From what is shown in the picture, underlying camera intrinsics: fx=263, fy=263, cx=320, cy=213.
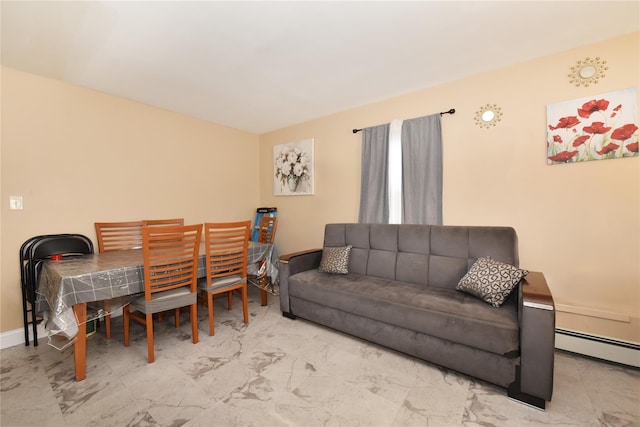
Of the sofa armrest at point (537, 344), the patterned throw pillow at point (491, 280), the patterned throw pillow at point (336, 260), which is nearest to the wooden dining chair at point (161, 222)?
the patterned throw pillow at point (336, 260)

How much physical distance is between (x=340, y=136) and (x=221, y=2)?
2068 millimetres

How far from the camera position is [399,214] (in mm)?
2922

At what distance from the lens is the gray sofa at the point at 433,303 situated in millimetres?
1495

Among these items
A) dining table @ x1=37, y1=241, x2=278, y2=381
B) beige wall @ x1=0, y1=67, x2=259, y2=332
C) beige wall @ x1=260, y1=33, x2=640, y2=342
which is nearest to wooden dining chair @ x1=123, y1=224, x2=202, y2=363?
dining table @ x1=37, y1=241, x2=278, y2=381

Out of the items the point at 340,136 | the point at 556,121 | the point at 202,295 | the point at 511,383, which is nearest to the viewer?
the point at 511,383

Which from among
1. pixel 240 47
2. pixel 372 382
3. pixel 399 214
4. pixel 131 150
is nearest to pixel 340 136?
pixel 399 214

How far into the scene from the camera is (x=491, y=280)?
186 cm

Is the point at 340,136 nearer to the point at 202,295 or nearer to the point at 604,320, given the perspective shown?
the point at 202,295

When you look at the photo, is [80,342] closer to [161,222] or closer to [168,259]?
[168,259]

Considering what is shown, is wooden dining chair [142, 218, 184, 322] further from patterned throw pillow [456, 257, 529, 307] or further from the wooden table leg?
patterned throw pillow [456, 257, 529, 307]

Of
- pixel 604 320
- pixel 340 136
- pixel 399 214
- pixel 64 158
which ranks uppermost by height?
pixel 340 136

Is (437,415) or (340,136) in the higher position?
(340,136)

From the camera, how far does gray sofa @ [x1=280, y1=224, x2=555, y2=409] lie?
1.50 metres

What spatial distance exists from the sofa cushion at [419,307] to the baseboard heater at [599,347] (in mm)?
653
